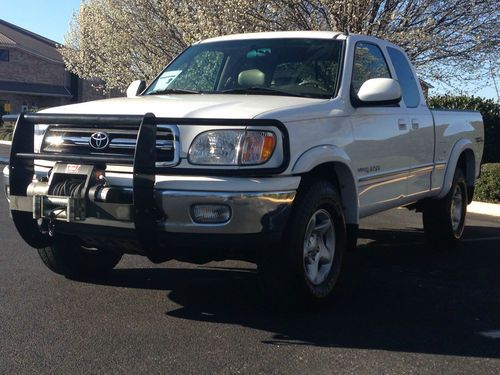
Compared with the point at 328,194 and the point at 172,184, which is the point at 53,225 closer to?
the point at 172,184

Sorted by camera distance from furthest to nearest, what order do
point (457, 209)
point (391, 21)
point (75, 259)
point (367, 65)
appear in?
point (391, 21)
point (457, 209)
point (367, 65)
point (75, 259)

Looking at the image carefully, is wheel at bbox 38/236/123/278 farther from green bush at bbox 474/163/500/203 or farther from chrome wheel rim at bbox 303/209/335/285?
green bush at bbox 474/163/500/203

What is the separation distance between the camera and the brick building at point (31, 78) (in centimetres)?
4309

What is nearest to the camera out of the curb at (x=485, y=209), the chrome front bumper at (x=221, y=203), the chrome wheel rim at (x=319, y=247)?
the chrome front bumper at (x=221, y=203)

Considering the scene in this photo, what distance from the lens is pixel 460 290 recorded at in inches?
220

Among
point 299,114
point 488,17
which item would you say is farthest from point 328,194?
point 488,17

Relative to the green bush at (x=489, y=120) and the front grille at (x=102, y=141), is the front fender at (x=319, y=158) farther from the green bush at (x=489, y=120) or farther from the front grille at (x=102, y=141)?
the green bush at (x=489, y=120)

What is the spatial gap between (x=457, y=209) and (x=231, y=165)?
15.0ft

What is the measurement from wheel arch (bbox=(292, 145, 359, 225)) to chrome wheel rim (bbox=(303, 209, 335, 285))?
0.32m

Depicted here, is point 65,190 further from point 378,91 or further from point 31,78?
point 31,78

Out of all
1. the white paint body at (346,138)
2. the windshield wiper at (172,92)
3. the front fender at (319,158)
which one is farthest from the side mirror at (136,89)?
the front fender at (319,158)

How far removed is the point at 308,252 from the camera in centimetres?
479

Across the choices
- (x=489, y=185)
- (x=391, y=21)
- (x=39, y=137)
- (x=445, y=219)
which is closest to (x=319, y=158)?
(x=39, y=137)

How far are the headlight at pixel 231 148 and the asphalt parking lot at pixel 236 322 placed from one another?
1.13 meters
